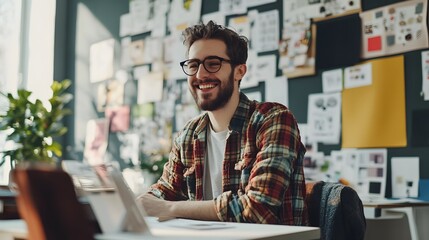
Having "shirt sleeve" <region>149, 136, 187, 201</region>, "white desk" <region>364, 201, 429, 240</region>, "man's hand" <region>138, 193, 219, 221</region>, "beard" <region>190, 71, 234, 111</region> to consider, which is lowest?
"white desk" <region>364, 201, 429, 240</region>

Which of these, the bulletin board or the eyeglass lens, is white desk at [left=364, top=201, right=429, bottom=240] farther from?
the eyeglass lens

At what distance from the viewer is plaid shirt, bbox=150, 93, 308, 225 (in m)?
1.54

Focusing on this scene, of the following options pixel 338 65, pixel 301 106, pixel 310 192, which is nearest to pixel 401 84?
pixel 338 65

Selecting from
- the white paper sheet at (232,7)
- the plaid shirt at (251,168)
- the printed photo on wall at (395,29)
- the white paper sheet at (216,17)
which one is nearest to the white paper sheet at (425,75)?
the printed photo on wall at (395,29)

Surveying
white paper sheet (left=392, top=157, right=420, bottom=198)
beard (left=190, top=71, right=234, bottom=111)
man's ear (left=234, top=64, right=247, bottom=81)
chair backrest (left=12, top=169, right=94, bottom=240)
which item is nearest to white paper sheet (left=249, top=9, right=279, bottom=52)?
white paper sheet (left=392, top=157, right=420, bottom=198)

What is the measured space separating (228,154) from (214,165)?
99 mm

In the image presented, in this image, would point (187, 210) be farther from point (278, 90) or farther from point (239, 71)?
point (278, 90)

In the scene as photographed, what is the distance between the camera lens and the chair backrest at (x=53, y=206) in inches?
33.8

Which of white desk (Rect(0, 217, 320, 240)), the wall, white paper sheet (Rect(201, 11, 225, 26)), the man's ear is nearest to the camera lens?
white desk (Rect(0, 217, 320, 240))

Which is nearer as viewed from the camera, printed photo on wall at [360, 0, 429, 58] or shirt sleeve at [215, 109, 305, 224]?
shirt sleeve at [215, 109, 305, 224]

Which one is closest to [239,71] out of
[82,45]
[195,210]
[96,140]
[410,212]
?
[195,210]

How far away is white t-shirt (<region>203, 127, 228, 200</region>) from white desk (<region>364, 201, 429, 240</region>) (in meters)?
0.64

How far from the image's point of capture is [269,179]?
156cm

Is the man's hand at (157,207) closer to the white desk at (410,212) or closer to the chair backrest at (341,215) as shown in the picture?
the chair backrest at (341,215)
